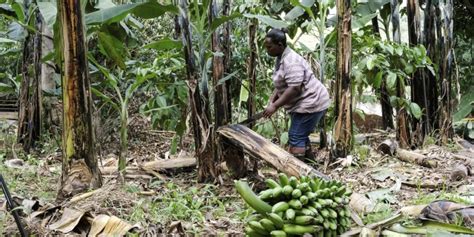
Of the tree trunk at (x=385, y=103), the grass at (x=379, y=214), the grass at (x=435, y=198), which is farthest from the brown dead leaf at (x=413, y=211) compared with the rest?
the tree trunk at (x=385, y=103)

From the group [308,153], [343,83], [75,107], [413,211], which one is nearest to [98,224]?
[75,107]

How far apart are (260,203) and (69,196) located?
1.51m

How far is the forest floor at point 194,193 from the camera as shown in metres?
2.92

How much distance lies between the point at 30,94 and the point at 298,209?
4312mm

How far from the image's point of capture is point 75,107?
10.6 feet

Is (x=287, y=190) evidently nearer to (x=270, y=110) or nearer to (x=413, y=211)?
(x=413, y=211)

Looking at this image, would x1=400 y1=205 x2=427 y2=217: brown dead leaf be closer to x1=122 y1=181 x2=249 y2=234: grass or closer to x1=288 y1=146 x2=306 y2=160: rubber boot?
x1=122 y1=181 x2=249 y2=234: grass

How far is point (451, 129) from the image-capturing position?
5902 mm

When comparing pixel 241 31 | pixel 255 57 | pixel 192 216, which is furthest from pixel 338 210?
pixel 241 31

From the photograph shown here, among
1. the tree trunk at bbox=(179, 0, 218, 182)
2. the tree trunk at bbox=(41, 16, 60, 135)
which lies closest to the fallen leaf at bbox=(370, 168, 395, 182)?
the tree trunk at bbox=(179, 0, 218, 182)

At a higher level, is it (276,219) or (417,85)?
(417,85)

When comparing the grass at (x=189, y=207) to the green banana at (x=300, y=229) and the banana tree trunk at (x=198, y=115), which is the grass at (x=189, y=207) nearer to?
the banana tree trunk at (x=198, y=115)

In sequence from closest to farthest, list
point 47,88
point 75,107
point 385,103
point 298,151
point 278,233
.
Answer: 1. point 278,233
2. point 75,107
3. point 298,151
4. point 47,88
5. point 385,103

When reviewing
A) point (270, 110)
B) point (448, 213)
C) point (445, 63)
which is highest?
point (445, 63)
